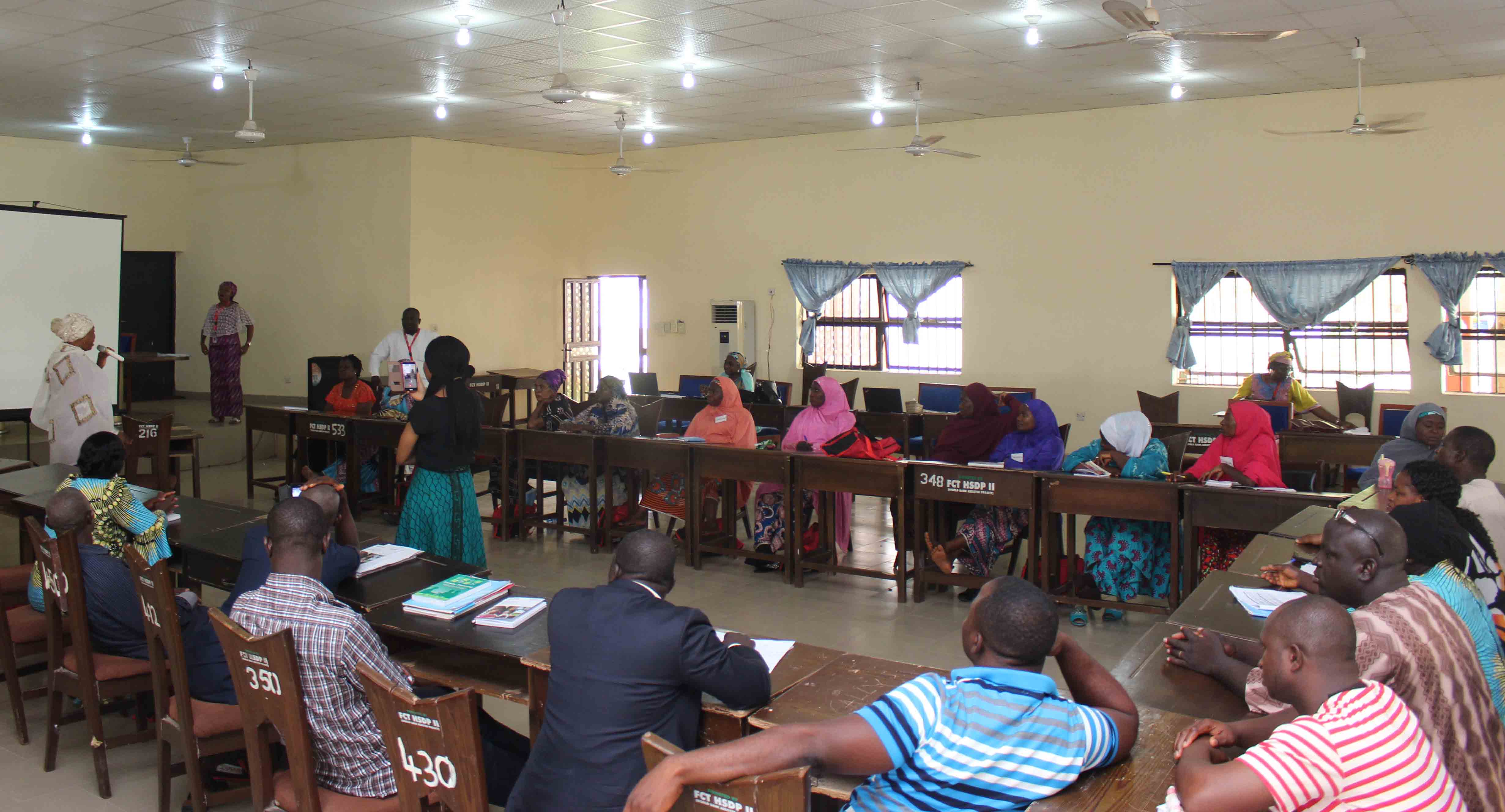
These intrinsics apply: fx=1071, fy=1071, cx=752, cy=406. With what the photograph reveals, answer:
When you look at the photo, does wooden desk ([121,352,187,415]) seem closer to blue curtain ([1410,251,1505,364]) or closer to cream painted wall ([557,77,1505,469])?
cream painted wall ([557,77,1505,469])

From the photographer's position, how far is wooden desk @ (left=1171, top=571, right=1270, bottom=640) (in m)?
2.88

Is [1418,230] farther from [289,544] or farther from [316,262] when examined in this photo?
[316,262]

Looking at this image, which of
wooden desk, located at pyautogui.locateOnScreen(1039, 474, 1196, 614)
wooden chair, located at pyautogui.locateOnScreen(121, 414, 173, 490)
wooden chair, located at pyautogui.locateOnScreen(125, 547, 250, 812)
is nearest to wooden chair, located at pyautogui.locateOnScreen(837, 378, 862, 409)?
wooden desk, located at pyautogui.locateOnScreen(1039, 474, 1196, 614)

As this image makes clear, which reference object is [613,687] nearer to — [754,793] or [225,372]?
[754,793]

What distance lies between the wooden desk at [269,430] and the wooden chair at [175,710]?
5.32m

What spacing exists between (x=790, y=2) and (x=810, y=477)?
2.71 meters

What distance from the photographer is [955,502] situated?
20.1 feet

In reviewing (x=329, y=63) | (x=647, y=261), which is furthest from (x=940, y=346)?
(x=329, y=63)

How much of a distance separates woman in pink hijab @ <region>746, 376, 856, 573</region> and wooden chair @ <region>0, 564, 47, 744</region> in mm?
3563

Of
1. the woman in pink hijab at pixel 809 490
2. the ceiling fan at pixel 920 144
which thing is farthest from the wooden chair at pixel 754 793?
the ceiling fan at pixel 920 144

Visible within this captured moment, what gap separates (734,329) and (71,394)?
6755mm

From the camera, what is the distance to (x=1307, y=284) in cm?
Result: 903

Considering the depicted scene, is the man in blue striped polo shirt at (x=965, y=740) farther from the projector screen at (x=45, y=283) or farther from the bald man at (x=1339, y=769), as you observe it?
the projector screen at (x=45, y=283)

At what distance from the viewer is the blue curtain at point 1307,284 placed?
880 centimetres
